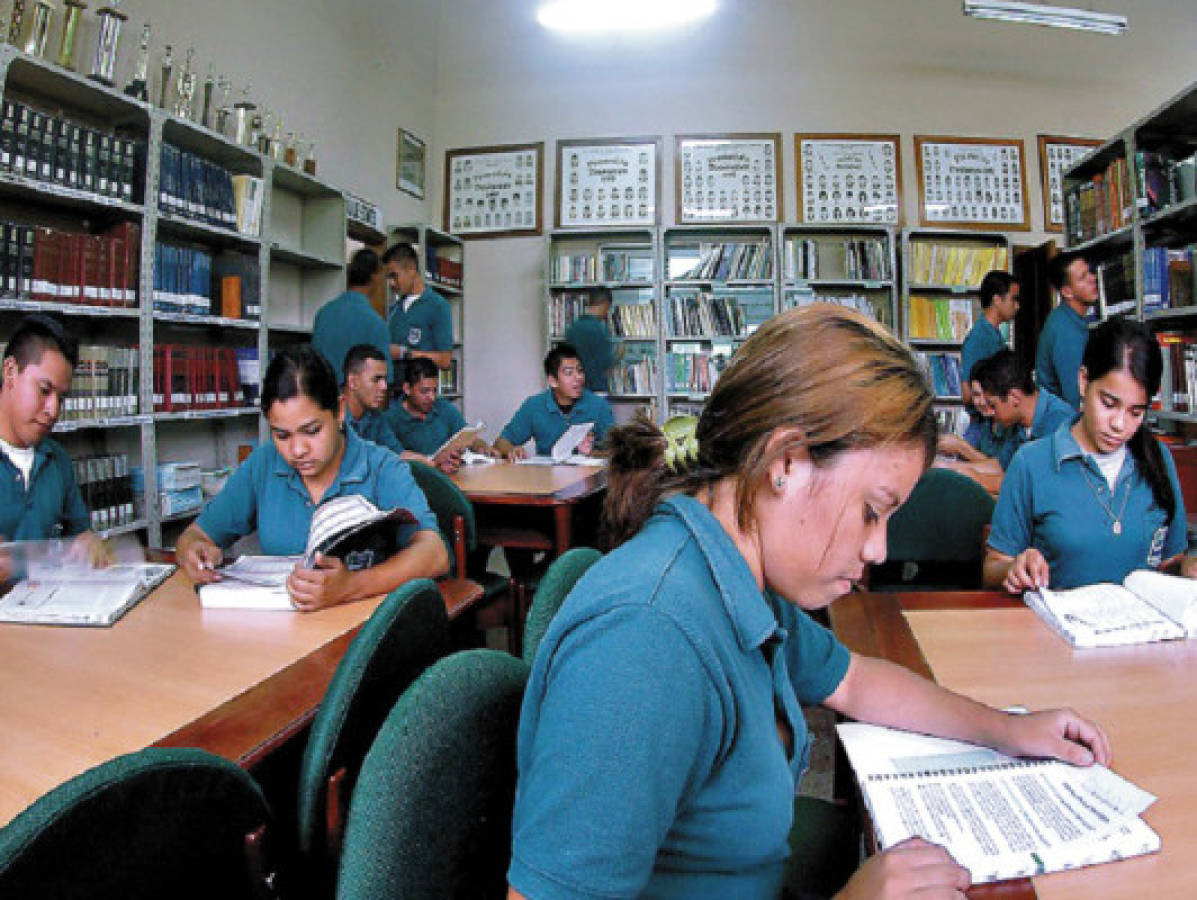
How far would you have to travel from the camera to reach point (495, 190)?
5.98 metres

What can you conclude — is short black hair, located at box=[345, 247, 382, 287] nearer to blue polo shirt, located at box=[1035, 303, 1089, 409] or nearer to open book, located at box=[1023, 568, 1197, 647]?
blue polo shirt, located at box=[1035, 303, 1089, 409]

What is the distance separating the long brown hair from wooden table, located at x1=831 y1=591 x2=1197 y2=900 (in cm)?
39

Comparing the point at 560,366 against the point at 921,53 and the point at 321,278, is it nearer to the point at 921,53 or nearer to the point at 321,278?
the point at 321,278

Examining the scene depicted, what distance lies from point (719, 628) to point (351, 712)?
43cm

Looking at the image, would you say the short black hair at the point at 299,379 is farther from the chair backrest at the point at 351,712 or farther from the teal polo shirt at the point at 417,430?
the teal polo shirt at the point at 417,430

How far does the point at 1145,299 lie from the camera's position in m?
3.39

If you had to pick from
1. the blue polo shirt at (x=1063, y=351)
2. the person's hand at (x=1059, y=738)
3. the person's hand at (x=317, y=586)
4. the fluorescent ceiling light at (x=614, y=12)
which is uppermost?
the fluorescent ceiling light at (x=614, y=12)

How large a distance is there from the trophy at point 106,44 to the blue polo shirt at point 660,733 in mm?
3191

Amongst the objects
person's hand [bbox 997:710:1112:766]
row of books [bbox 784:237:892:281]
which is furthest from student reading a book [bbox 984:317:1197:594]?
row of books [bbox 784:237:892:281]

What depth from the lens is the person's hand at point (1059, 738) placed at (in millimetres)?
865

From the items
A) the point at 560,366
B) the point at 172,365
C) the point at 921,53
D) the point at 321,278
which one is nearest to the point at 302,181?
the point at 321,278

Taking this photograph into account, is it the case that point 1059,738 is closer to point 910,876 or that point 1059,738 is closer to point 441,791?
point 910,876

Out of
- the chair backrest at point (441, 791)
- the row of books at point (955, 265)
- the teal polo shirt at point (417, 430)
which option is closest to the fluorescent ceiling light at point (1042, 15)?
the row of books at point (955, 265)

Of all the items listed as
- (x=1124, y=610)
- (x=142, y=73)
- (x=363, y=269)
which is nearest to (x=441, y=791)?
(x=1124, y=610)
